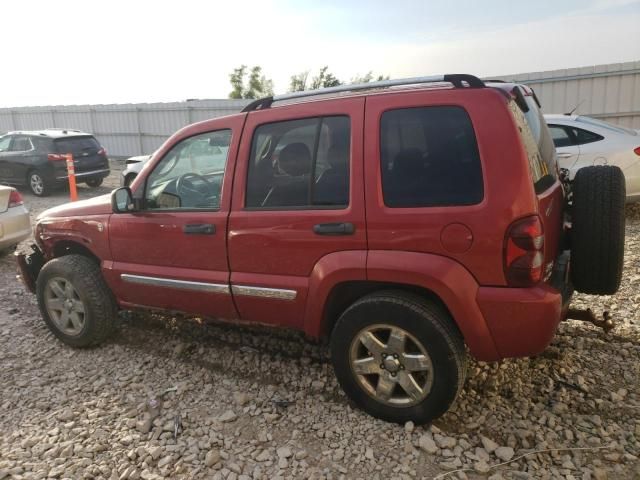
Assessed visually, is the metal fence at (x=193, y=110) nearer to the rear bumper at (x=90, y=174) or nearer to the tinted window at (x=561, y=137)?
the tinted window at (x=561, y=137)

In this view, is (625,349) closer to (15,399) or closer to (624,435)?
(624,435)

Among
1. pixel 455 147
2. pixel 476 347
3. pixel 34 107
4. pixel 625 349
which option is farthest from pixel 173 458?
pixel 34 107

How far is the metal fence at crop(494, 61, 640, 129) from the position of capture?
10.6 metres

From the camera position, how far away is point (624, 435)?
269cm

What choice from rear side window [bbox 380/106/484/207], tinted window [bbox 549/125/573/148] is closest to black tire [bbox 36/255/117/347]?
rear side window [bbox 380/106/484/207]

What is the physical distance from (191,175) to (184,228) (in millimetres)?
426

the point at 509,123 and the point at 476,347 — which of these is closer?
the point at 509,123

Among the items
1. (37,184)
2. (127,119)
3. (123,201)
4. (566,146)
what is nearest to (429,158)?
(123,201)

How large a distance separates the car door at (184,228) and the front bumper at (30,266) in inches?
48.4

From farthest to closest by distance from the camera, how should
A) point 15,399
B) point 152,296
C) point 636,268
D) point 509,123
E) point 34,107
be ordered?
point 34,107 < point 636,268 < point 152,296 < point 15,399 < point 509,123

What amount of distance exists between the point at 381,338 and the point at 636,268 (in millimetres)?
3790

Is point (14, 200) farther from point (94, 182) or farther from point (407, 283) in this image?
point (94, 182)

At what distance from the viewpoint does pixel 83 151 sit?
12758 millimetres

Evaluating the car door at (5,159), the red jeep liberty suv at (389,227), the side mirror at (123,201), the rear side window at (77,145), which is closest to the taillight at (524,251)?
the red jeep liberty suv at (389,227)
